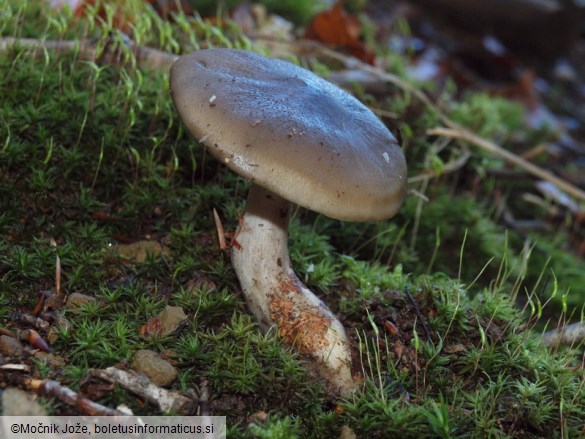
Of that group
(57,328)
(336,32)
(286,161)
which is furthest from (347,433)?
(336,32)

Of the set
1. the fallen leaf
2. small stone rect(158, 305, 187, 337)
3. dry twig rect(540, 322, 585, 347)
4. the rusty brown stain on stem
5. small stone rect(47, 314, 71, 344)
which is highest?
the fallen leaf

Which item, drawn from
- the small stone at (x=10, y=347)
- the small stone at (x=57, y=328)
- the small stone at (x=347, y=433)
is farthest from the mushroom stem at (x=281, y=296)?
the small stone at (x=10, y=347)

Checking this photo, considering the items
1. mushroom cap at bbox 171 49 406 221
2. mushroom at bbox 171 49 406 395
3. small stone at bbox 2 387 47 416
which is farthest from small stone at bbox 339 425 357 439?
small stone at bbox 2 387 47 416

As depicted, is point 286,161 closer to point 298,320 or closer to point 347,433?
point 298,320

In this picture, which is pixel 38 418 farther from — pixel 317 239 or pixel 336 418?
pixel 317 239

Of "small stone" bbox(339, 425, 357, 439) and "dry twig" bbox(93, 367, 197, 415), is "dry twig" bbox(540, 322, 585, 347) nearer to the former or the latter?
"small stone" bbox(339, 425, 357, 439)

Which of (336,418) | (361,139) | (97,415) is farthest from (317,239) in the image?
(97,415)
